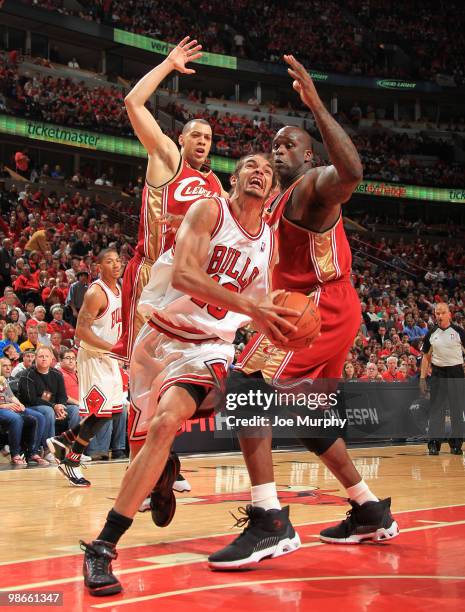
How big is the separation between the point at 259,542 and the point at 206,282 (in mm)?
1412

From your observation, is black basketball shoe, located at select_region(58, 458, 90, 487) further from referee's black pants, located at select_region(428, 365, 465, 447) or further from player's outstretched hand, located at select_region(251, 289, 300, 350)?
referee's black pants, located at select_region(428, 365, 465, 447)

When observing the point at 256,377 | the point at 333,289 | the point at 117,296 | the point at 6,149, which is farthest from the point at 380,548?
the point at 6,149

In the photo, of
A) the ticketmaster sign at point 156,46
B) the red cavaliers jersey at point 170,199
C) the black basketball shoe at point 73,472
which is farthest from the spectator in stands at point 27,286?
the ticketmaster sign at point 156,46

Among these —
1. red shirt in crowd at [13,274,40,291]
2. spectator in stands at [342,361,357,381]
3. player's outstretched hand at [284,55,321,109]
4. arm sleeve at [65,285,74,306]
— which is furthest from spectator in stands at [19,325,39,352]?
player's outstretched hand at [284,55,321,109]

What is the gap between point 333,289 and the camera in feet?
15.9

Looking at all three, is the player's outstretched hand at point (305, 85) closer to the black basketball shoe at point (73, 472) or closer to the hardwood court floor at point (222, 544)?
the hardwood court floor at point (222, 544)

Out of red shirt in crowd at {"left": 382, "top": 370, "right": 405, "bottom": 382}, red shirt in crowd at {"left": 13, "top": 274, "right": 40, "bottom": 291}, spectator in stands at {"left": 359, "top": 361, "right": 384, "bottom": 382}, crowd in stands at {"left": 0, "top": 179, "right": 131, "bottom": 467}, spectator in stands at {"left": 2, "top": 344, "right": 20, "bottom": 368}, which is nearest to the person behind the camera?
crowd in stands at {"left": 0, "top": 179, "right": 131, "bottom": 467}

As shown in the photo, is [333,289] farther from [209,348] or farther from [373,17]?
[373,17]

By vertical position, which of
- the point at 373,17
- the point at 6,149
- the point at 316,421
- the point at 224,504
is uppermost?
the point at 373,17

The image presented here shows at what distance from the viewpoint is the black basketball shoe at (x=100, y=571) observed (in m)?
3.57

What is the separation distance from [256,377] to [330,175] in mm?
1187

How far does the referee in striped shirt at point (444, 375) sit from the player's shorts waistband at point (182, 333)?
7.80 m

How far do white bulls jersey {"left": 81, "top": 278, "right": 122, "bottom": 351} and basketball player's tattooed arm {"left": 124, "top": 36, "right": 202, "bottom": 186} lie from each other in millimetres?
2492

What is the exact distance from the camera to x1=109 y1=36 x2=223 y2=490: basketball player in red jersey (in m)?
5.34
